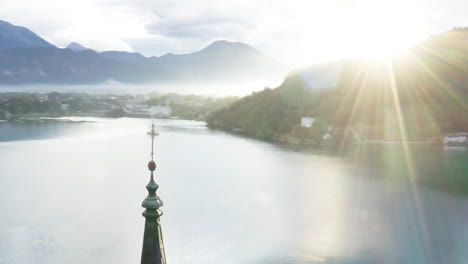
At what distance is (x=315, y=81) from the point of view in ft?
90.8

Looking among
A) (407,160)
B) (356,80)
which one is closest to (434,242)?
(407,160)

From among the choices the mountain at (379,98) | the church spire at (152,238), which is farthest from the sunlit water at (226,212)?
the mountain at (379,98)

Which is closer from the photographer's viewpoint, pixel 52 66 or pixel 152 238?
pixel 152 238

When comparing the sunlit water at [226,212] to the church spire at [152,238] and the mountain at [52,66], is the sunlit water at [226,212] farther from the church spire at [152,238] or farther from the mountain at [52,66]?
the mountain at [52,66]

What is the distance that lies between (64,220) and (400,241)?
5646 millimetres

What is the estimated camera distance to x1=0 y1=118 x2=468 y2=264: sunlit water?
6426 mm

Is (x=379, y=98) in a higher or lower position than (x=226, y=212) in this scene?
higher

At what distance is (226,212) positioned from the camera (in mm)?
8602

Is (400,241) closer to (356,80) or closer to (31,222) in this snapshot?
(31,222)

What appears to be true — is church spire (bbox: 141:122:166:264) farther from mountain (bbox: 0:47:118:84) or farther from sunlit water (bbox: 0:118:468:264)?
mountain (bbox: 0:47:118:84)

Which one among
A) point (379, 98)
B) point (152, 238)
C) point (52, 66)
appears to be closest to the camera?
point (152, 238)

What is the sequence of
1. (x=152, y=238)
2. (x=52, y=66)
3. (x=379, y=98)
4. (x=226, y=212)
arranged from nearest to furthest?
(x=152, y=238), (x=226, y=212), (x=379, y=98), (x=52, y=66)

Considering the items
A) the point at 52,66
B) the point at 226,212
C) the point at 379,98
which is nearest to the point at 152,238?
the point at 226,212

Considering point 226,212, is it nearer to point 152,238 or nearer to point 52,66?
point 152,238
